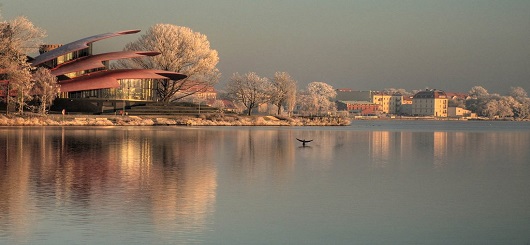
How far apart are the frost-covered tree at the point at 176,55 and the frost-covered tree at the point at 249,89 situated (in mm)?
15639

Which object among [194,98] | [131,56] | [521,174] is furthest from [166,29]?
[521,174]

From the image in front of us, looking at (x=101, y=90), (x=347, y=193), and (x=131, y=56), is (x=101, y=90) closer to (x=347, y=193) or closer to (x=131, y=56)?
(x=131, y=56)

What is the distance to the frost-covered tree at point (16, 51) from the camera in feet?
226

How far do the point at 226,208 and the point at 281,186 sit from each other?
5114mm

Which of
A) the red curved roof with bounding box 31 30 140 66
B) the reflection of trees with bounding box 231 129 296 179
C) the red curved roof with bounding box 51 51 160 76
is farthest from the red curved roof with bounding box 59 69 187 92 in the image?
the reflection of trees with bounding box 231 129 296 179

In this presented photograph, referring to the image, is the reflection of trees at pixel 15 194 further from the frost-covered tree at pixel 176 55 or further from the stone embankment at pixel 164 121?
the frost-covered tree at pixel 176 55

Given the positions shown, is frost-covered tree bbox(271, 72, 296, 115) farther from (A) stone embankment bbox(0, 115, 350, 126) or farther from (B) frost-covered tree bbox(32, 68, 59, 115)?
(B) frost-covered tree bbox(32, 68, 59, 115)

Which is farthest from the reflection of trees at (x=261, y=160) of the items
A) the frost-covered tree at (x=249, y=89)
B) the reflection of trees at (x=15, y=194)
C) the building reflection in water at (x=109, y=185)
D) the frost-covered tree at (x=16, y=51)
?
the frost-covered tree at (x=249, y=89)

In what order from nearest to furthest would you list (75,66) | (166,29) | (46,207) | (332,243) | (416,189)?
(332,243)
(46,207)
(416,189)
(75,66)
(166,29)

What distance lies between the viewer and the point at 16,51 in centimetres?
6994

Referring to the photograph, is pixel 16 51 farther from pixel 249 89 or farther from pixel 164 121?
pixel 249 89

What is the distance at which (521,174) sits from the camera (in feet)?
95.3

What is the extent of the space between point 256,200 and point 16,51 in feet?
181

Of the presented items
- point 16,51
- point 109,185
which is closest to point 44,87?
point 16,51
